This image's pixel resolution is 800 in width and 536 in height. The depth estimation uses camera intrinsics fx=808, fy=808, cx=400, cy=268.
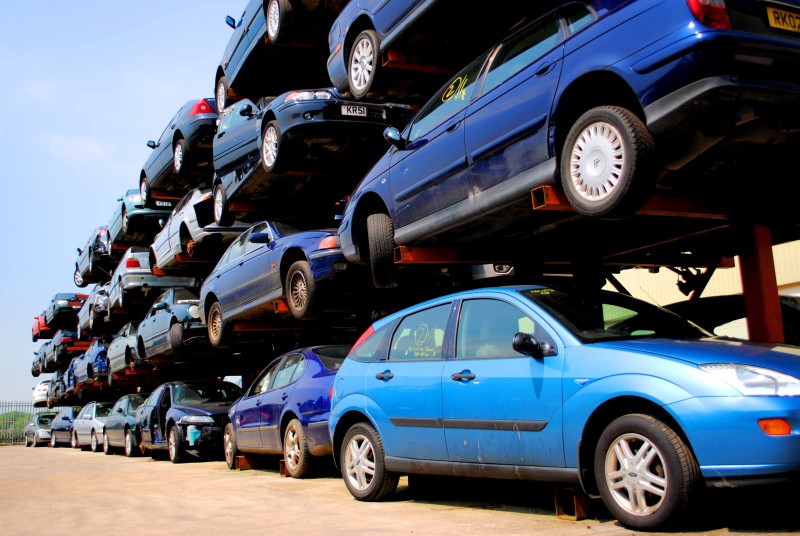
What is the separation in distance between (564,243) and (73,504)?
526 centimetres

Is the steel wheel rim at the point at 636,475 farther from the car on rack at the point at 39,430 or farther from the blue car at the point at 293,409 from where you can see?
the car on rack at the point at 39,430

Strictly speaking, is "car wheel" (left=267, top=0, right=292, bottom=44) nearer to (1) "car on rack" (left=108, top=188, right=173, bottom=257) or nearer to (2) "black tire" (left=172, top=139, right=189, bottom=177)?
(2) "black tire" (left=172, top=139, right=189, bottom=177)

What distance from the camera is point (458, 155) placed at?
21.5 feet

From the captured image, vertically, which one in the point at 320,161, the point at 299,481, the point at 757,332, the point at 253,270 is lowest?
the point at 299,481

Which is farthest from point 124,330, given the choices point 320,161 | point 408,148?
point 408,148

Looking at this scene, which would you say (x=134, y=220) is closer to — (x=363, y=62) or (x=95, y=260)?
(x=95, y=260)

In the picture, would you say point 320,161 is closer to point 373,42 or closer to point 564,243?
point 373,42

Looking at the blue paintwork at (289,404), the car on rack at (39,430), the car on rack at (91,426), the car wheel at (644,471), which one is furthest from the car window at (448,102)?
the car on rack at (39,430)

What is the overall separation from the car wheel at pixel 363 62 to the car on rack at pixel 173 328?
7.60 metres

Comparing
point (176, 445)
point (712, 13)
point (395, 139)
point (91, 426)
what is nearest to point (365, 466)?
point (395, 139)

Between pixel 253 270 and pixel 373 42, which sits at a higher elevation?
pixel 373 42

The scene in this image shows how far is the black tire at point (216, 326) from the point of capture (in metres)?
13.6

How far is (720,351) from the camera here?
4195 millimetres

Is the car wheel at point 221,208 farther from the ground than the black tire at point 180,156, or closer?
closer
